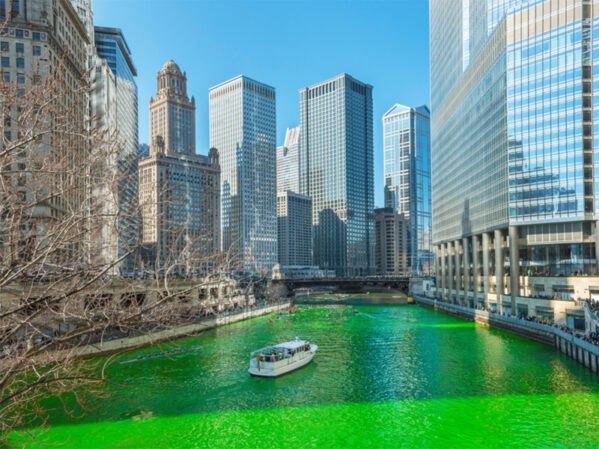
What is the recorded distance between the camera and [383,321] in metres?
100

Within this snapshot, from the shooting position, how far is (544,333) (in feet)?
217

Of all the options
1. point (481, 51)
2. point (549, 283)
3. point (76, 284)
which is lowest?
point (549, 283)

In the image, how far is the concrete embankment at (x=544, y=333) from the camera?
50.4 m

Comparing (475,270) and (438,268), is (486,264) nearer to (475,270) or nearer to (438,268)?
(475,270)

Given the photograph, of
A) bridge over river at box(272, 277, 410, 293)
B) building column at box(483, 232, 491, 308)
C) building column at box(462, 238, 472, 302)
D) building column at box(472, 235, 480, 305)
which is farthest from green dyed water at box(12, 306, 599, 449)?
bridge over river at box(272, 277, 410, 293)

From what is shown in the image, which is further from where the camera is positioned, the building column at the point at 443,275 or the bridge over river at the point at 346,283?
the bridge over river at the point at 346,283

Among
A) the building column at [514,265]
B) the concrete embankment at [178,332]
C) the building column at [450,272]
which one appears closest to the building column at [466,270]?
the building column at [450,272]

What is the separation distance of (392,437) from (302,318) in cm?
7555

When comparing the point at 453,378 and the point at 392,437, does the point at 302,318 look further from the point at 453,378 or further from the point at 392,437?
the point at 392,437

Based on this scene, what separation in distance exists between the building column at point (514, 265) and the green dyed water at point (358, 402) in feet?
63.7

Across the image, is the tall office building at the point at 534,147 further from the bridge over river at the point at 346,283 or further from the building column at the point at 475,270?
the bridge over river at the point at 346,283

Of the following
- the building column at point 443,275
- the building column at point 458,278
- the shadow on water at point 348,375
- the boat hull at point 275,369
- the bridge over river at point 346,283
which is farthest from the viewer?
the bridge over river at point 346,283

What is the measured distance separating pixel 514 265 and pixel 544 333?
798 inches

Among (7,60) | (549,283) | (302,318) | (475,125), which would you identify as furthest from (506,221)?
(7,60)
